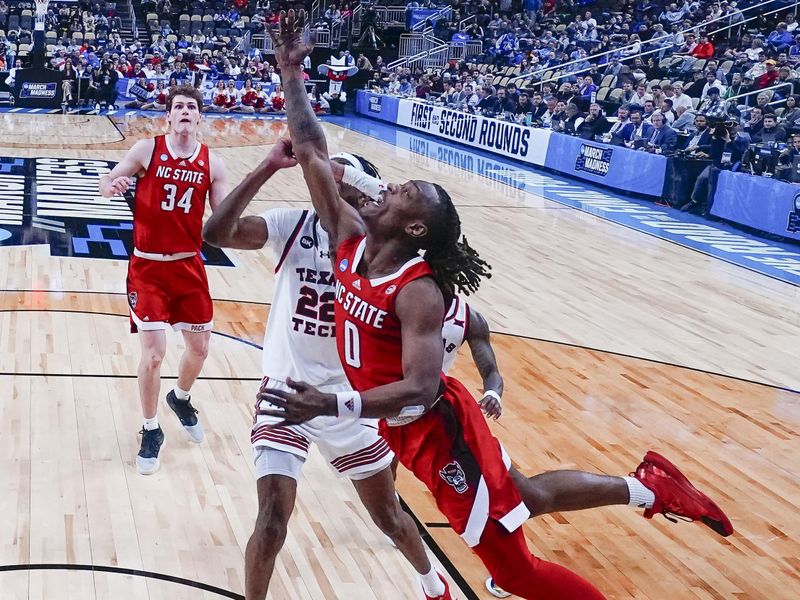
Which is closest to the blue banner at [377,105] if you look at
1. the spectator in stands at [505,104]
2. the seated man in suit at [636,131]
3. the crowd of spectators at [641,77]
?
the crowd of spectators at [641,77]

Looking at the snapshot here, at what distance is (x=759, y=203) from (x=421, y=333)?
12278 millimetres

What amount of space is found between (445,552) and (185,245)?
223 centimetres

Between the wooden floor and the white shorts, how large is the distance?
72cm

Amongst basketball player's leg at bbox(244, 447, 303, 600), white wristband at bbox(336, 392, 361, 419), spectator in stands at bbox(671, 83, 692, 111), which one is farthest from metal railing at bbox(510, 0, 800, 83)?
white wristband at bbox(336, 392, 361, 419)

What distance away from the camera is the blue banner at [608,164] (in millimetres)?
16922

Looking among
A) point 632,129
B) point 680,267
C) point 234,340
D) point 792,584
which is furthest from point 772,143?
point 792,584

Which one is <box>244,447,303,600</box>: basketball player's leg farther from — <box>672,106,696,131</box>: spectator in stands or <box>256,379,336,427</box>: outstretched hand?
<box>672,106,696,131</box>: spectator in stands

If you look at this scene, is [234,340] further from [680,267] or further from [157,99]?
[157,99]

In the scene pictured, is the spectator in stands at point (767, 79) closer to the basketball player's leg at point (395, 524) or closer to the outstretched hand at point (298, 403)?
the basketball player's leg at point (395, 524)

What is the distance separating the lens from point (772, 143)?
1552 cm

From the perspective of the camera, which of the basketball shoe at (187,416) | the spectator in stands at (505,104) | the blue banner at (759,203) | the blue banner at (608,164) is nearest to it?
the basketball shoe at (187,416)

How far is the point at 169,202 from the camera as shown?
18.6 feet

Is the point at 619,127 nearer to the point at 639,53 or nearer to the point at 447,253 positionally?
the point at 639,53

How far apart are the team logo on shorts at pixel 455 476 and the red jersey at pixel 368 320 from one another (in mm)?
369
